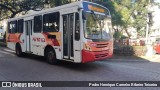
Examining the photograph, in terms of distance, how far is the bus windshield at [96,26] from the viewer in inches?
357

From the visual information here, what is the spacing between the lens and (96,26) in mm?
9500

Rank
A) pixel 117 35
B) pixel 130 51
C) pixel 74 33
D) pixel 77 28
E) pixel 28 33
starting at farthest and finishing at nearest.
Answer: pixel 117 35 < pixel 130 51 < pixel 28 33 < pixel 74 33 < pixel 77 28

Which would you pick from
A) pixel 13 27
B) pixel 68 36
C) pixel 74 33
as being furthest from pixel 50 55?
pixel 13 27

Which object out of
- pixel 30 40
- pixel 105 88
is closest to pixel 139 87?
pixel 105 88

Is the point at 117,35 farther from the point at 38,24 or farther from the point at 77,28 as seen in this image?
the point at 77,28

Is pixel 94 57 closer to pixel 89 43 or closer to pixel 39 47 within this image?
pixel 89 43

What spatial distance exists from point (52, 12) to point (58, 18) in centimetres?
73

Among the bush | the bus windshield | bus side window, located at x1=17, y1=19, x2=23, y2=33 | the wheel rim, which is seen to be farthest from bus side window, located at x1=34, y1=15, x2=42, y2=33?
the bush

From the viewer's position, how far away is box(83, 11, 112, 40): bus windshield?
29.7ft

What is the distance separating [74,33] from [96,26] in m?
1.11

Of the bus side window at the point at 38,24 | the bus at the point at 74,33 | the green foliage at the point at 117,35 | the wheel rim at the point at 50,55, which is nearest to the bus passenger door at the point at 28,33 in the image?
the bus at the point at 74,33

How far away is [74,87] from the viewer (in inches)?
274

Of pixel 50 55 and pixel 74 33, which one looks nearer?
pixel 74 33

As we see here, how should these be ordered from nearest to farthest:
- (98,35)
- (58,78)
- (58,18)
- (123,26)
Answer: (58,78) → (98,35) → (58,18) → (123,26)
